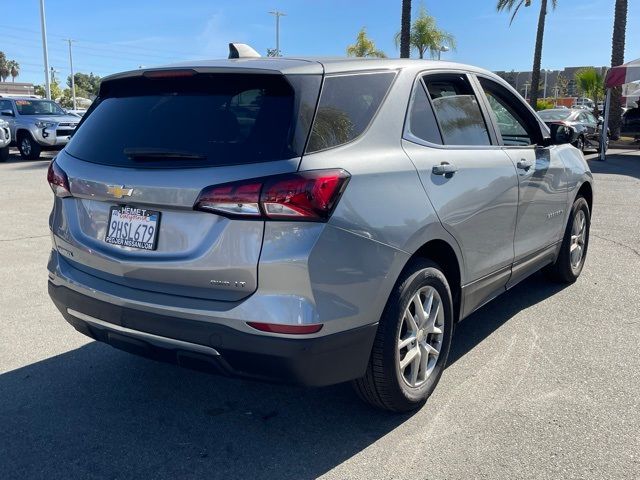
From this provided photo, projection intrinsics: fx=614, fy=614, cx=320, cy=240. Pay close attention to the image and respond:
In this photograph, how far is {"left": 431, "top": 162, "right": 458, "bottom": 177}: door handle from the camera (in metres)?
3.25

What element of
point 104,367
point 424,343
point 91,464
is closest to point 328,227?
point 424,343

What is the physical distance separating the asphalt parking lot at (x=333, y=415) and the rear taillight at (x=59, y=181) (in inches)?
46.2

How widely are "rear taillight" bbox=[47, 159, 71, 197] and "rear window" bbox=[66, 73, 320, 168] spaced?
14cm

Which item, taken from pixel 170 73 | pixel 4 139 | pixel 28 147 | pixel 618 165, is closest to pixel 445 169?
pixel 170 73

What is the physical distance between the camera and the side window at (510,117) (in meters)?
4.35

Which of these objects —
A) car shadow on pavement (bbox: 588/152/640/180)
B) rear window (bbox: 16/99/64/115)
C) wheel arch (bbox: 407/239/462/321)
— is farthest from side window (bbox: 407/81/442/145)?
rear window (bbox: 16/99/64/115)

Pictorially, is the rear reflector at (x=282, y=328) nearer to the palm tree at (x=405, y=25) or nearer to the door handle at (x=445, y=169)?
the door handle at (x=445, y=169)

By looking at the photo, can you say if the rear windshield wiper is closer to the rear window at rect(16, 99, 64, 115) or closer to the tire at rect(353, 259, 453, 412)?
the tire at rect(353, 259, 453, 412)

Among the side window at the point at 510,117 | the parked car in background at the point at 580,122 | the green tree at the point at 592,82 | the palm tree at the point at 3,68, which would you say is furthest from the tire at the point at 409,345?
the palm tree at the point at 3,68

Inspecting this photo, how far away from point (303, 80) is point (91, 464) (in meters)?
2.01

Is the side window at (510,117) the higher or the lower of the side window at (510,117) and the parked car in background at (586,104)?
the higher

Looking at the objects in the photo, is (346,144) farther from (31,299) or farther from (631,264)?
(631,264)

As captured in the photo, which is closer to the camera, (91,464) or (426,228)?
(91,464)

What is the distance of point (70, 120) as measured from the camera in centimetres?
1873
